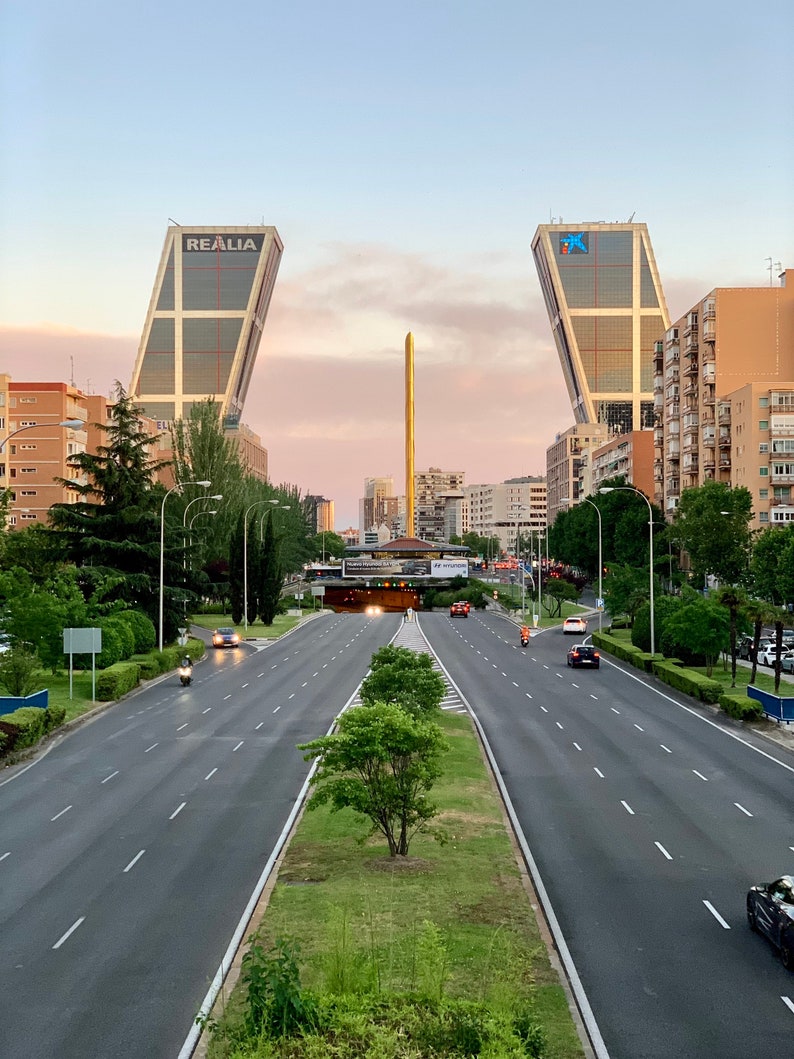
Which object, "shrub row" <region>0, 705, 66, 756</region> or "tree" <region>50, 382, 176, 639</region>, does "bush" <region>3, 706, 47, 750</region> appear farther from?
"tree" <region>50, 382, 176, 639</region>

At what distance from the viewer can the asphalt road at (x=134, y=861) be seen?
15164mm

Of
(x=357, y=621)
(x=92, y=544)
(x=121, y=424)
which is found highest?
(x=121, y=424)

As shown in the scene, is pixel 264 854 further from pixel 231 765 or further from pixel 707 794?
pixel 707 794

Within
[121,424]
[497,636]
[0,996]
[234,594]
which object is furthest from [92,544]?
[0,996]

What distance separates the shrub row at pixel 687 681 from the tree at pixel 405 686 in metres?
13.1

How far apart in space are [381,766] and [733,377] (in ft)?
306

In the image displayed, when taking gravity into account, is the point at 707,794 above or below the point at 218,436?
below

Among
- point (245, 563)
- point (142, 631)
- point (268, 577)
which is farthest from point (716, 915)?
point (268, 577)

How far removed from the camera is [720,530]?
89.2m

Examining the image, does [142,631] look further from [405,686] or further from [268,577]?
[268,577]

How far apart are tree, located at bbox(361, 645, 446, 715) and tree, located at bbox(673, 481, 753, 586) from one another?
58.2m

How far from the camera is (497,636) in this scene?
86.4 metres

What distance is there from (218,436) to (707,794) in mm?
84952

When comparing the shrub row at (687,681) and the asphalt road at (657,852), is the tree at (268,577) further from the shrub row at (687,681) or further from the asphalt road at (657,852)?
the asphalt road at (657,852)
